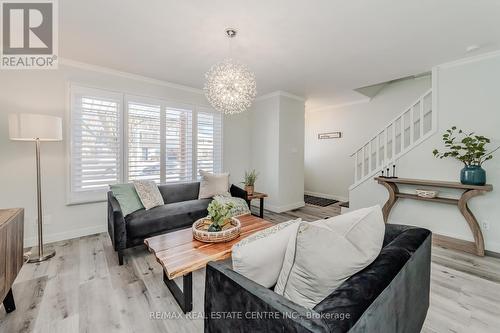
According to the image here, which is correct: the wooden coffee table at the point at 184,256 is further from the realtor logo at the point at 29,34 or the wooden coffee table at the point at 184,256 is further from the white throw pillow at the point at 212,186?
the realtor logo at the point at 29,34

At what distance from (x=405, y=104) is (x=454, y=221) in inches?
105

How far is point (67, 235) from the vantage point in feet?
10.3

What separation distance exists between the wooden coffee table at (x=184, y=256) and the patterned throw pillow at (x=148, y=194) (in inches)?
41.7

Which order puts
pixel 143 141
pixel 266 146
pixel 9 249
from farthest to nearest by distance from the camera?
1. pixel 266 146
2. pixel 143 141
3. pixel 9 249

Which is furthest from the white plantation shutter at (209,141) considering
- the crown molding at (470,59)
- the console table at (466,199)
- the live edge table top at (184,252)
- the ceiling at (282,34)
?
the crown molding at (470,59)

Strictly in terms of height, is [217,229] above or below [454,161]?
below

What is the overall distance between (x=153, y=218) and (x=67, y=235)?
60.3 inches

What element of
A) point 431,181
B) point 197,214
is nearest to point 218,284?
point 197,214

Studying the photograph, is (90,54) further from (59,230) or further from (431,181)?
(431,181)

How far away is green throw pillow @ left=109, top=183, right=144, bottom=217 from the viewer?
2.80 meters

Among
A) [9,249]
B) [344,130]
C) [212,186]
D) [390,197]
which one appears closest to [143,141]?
[212,186]

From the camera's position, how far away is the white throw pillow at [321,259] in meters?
0.94

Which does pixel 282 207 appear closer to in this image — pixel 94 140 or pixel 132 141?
pixel 132 141

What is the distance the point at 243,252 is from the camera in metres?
1.05
